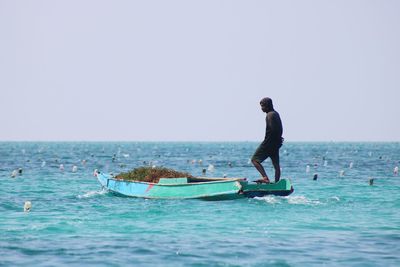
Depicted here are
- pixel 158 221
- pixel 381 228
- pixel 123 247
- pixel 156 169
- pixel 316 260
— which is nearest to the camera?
pixel 316 260

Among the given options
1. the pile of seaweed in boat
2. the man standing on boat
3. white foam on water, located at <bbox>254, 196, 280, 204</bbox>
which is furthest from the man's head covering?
the pile of seaweed in boat

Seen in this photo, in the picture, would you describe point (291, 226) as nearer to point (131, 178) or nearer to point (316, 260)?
point (316, 260)

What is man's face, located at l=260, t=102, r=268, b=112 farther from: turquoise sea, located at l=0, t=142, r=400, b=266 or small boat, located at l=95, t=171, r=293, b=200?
turquoise sea, located at l=0, t=142, r=400, b=266

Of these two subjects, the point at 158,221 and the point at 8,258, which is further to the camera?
the point at 158,221

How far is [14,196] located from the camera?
105 feet

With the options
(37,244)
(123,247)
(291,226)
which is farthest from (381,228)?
(37,244)

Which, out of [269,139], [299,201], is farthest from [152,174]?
[269,139]

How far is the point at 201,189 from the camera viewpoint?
89.0ft

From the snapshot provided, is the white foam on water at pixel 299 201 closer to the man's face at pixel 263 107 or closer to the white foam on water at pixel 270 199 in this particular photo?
the white foam on water at pixel 270 199

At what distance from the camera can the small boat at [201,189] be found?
2603cm

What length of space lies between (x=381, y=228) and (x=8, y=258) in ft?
33.2

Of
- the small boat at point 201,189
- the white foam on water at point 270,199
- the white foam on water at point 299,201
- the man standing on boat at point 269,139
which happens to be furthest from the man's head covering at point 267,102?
the white foam on water at point 299,201

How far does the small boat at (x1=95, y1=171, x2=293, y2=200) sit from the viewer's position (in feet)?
85.4

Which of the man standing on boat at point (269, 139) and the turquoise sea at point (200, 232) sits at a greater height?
the man standing on boat at point (269, 139)
